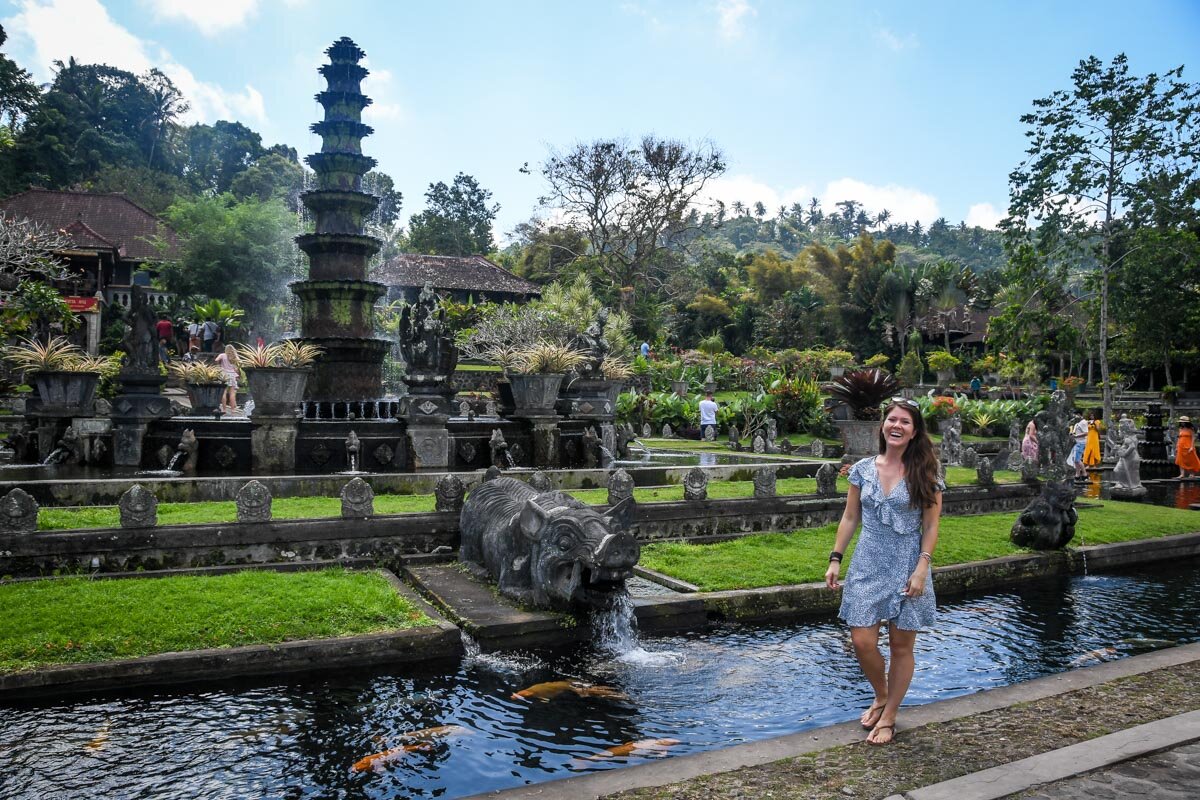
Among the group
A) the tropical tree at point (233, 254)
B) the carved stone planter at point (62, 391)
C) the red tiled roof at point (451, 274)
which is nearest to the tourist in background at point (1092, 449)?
the carved stone planter at point (62, 391)

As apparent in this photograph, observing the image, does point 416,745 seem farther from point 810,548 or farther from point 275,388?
point 275,388

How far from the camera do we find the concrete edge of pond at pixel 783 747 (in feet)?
13.2

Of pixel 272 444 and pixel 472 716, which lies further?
pixel 272 444

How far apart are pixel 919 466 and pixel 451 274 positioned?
4933 cm

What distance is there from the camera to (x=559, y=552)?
683 centimetres

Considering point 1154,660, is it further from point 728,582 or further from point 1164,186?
point 1164,186

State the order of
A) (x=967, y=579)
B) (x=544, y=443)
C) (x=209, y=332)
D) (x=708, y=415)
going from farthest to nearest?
(x=209, y=332), (x=708, y=415), (x=544, y=443), (x=967, y=579)

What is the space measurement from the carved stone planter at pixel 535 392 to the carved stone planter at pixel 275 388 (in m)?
3.49

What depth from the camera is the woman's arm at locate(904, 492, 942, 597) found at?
4434mm

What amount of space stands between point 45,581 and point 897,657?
23.0 ft

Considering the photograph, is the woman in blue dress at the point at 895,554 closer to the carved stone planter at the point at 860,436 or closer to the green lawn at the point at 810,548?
the green lawn at the point at 810,548

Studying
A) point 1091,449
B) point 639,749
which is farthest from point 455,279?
point 639,749

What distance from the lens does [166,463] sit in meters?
12.8

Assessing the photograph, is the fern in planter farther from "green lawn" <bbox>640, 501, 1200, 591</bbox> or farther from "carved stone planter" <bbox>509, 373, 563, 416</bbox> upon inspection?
"carved stone planter" <bbox>509, 373, 563, 416</bbox>
